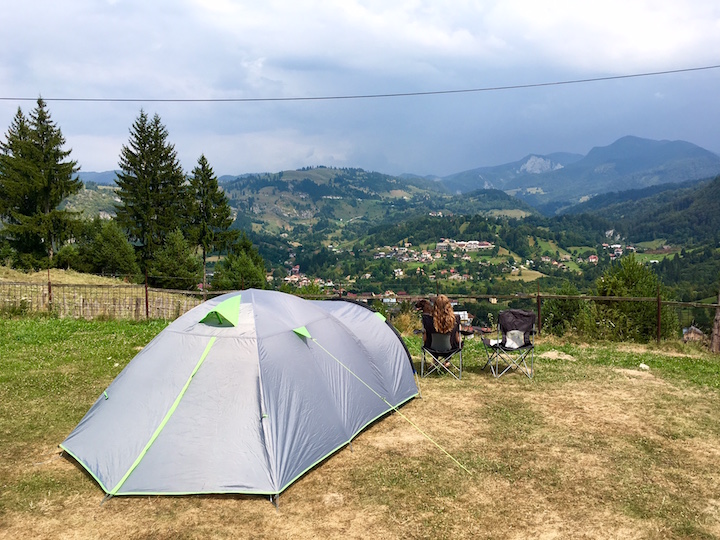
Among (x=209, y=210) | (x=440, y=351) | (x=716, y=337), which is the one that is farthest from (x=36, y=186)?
(x=716, y=337)

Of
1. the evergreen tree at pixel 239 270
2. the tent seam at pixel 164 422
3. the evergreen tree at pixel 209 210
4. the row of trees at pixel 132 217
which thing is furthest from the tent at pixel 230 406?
the evergreen tree at pixel 209 210

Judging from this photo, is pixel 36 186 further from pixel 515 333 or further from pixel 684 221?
pixel 684 221

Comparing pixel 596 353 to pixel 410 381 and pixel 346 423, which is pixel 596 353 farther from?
pixel 346 423

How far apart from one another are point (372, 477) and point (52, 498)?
299 cm

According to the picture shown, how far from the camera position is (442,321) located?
8.05 metres

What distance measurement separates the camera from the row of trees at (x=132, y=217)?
31594 mm

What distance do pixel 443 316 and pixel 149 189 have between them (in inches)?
1377

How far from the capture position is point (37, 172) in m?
31.1

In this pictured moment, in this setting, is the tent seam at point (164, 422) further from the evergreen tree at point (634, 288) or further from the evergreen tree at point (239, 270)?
the evergreen tree at point (239, 270)

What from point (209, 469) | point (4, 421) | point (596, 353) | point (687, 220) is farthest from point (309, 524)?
point (687, 220)

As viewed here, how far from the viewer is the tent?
4660mm

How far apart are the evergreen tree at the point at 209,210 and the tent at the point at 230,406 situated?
119 ft

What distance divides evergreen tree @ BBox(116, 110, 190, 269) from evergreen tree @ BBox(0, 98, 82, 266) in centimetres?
422

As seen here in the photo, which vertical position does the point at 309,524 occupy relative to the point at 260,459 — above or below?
below
